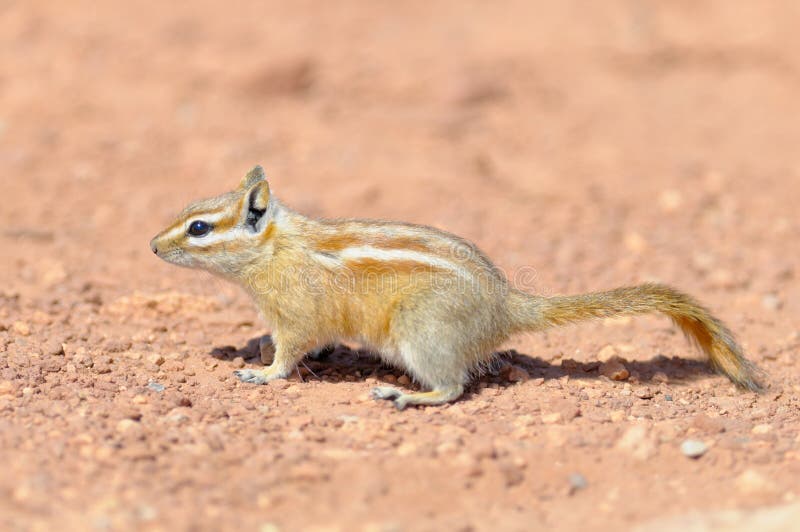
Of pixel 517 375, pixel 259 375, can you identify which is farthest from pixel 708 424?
pixel 259 375

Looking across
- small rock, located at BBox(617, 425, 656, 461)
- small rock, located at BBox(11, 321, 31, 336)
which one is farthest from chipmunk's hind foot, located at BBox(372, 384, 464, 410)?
small rock, located at BBox(11, 321, 31, 336)

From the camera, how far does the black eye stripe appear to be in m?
6.31

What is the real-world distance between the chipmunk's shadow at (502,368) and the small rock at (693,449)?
4.40ft

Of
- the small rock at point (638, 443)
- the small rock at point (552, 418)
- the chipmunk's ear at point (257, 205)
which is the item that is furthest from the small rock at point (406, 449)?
the chipmunk's ear at point (257, 205)

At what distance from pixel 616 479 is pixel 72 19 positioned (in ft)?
37.4

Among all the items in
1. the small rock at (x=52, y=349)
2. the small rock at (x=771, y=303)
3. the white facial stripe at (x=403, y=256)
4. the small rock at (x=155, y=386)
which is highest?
the white facial stripe at (x=403, y=256)

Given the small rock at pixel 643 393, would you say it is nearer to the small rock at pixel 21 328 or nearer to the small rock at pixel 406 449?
the small rock at pixel 406 449

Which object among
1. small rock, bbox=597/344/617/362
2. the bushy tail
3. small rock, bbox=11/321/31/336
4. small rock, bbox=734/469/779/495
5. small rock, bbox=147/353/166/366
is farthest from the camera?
small rock, bbox=597/344/617/362

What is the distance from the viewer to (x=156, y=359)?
641 centimetres

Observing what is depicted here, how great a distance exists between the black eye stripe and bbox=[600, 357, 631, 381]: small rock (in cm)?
294

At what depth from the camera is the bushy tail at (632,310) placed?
625 centimetres

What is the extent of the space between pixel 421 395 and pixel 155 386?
169 centimetres

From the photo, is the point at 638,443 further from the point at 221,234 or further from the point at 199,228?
the point at 199,228

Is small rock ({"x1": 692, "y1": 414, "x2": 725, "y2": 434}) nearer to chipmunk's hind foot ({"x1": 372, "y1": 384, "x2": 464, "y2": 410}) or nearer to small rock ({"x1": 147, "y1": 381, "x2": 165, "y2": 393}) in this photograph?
chipmunk's hind foot ({"x1": 372, "y1": 384, "x2": 464, "y2": 410})
